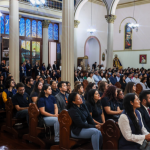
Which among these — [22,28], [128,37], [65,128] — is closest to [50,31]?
[22,28]

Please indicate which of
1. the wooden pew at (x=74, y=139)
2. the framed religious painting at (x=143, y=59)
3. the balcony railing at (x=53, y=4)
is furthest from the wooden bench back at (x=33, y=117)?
the framed religious painting at (x=143, y=59)

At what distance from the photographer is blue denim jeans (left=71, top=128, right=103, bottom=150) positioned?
3.16 m

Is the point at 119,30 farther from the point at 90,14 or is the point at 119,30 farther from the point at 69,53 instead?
the point at 69,53

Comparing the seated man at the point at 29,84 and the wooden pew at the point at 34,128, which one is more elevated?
the seated man at the point at 29,84

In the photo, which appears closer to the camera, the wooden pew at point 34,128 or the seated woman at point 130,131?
the seated woman at point 130,131

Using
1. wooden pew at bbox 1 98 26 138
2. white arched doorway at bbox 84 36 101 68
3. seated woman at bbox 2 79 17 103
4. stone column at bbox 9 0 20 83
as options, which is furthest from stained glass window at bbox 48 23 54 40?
wooden pew at bbox 1 98 26 138

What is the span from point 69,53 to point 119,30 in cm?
1420

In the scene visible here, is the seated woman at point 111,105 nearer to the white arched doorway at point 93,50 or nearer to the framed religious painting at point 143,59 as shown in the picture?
the framed religious painting at point 143,59

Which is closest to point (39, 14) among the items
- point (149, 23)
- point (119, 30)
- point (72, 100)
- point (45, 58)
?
point (45, 58)

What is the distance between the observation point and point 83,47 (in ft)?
65.0

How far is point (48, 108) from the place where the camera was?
162 inches

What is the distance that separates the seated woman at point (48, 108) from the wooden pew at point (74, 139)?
471mm

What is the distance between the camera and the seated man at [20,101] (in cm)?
445

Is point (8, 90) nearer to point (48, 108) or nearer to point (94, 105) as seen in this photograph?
point (48, 108)
